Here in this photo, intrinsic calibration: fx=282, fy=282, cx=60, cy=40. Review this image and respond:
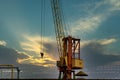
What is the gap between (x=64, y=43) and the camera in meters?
114

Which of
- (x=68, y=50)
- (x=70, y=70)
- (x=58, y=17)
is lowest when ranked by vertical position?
(x=70, y=70)

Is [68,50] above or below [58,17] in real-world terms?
below

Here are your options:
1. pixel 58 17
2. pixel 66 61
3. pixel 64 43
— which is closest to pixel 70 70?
pixel 66 61

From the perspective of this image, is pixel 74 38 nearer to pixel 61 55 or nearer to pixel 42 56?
pixel 61 55

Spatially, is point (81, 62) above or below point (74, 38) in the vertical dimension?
below

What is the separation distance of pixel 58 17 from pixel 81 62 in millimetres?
21363

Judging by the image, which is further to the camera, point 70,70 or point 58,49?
point 58,49

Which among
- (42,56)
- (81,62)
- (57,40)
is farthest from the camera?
(57,40)

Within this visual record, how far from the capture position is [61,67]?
374ft

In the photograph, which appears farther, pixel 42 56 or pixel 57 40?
pixel 57 40

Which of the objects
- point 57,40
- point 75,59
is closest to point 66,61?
point 75,59

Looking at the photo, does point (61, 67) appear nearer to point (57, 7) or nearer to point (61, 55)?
point (61, 55)

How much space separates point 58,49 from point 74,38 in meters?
9.83

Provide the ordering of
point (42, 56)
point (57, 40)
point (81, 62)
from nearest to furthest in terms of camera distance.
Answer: point (42, 56) → point (81, 62) → point (57, 40)
